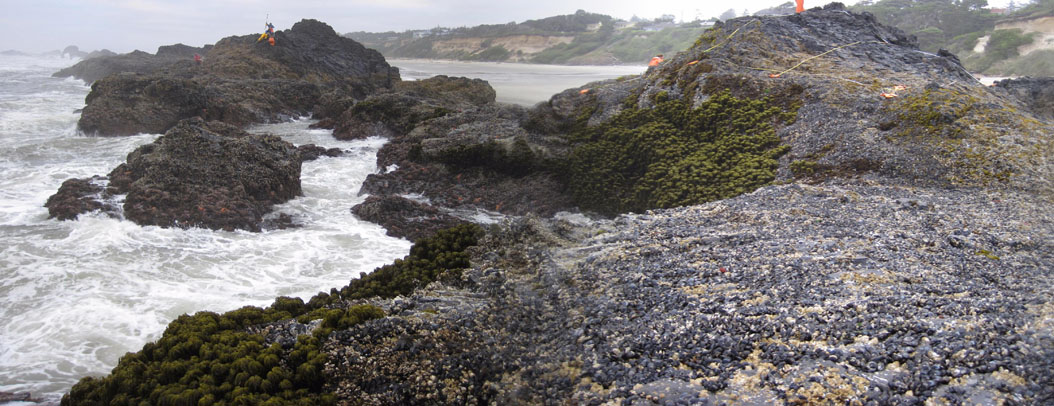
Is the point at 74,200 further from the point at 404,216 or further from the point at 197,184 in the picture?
the point at 404,216

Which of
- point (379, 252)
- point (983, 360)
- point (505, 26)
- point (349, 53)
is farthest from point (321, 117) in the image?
point (505, 26)

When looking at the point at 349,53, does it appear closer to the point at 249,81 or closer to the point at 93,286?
the point at 249,81

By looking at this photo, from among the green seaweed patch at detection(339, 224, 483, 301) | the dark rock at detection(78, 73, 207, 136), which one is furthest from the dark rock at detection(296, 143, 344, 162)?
the green seaweed patch at detection(339, 224, 483, 301)

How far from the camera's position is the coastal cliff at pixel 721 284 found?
460 centimetres

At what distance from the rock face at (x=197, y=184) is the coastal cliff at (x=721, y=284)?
312 cm

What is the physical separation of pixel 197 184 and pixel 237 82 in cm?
1687

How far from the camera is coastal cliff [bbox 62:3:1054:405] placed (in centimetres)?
460

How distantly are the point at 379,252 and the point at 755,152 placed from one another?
8.83 meters

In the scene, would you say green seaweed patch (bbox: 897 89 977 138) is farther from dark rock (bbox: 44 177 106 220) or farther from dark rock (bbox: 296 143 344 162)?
dark rock (bbox: 44 177 106 220)

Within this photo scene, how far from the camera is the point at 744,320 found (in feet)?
17.4

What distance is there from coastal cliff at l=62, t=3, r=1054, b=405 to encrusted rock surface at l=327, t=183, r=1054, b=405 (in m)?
0.03

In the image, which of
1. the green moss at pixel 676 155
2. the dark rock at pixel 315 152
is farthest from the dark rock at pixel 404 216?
the dark rock at pixel 315 152

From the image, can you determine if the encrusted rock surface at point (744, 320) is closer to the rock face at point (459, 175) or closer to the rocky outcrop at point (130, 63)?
the rock face at point (459, 175)

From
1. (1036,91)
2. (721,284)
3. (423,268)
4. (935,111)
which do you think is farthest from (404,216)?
(1036,91)
